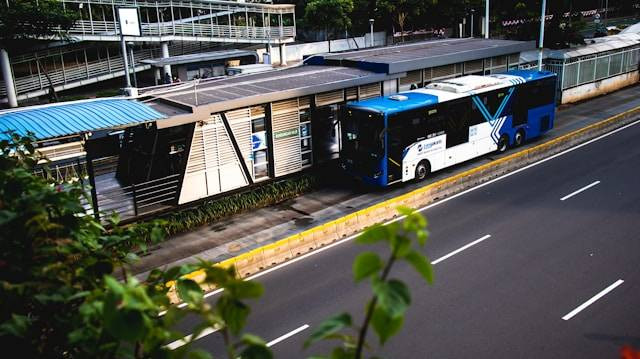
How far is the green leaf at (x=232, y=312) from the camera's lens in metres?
2.82

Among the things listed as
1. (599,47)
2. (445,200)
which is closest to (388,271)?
(445,200)

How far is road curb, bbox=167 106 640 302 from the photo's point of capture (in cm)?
1381

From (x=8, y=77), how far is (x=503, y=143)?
2723 cm

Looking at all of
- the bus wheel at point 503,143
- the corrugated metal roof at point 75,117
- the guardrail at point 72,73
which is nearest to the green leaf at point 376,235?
the corrugated metal roof at point 75,117

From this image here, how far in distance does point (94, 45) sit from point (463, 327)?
3436 centimetres

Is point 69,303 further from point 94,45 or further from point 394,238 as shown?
point 94,45

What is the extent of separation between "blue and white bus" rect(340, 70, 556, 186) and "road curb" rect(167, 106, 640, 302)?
1094mm

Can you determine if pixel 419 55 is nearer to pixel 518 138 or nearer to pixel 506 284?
pixel 518 138

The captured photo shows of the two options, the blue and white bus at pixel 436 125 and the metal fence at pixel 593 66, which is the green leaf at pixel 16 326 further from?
the metal fence at pixel 593 66

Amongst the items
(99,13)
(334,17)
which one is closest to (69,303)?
(99,13)

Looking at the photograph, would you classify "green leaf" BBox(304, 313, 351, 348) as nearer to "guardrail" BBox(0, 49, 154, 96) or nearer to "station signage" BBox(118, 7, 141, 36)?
"station signage" BBox(118, 7, 141, 36)

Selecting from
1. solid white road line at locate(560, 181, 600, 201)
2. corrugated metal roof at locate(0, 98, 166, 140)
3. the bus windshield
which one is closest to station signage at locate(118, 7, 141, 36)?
corrugated metal roof at locate(0, 98, 166, 140)

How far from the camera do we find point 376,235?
259cm

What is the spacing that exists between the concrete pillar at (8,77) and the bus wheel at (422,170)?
25643mm
